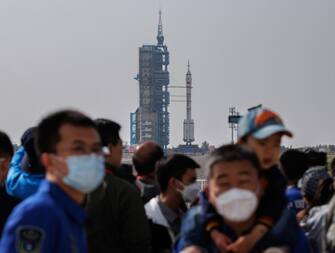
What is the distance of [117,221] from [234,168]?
6.22 feet

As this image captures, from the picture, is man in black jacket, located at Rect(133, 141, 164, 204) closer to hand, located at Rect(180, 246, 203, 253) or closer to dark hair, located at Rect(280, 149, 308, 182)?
dark hair, located at Rect(280, 149, 308, 182)

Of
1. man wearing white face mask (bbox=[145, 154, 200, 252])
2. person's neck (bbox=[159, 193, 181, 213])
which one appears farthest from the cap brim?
person's neck (bbox=[159, 193, 181, 213])

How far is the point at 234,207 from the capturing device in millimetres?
2990

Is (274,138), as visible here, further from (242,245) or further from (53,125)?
(53,125)

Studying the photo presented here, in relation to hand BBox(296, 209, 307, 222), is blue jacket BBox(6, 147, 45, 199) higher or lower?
higher

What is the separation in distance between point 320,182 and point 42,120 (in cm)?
278

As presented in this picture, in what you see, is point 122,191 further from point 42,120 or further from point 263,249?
point 263,249

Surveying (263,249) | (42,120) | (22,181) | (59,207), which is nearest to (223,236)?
(263,249)

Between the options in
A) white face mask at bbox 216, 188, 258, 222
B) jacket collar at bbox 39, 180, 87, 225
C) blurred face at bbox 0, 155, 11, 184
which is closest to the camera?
white face mask at bbox 216, 188, 258, 222

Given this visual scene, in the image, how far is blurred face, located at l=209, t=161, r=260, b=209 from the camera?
304cm

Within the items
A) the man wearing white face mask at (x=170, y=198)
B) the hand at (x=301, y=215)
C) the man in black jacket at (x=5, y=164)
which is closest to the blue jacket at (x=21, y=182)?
the man in black jacket at (x=5, y=164)

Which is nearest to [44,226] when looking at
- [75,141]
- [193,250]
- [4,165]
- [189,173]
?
[75,141]

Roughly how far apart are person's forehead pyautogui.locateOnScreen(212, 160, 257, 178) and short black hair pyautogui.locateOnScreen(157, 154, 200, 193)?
2401 millimetres

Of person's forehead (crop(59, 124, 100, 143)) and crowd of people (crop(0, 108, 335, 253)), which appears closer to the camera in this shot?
crowd of people (crop(0, 108, 335, 253))
